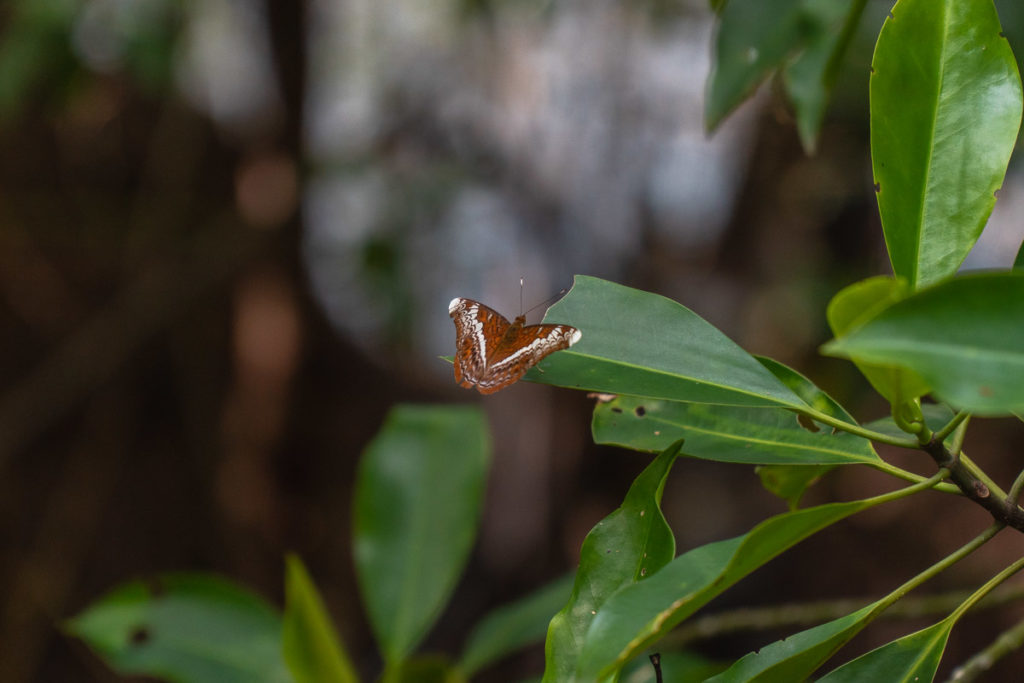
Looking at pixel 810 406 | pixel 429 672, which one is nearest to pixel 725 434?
pixel 810 406

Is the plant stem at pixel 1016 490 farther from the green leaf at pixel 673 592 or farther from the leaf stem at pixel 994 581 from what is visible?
the green leaf at pixel 673 592

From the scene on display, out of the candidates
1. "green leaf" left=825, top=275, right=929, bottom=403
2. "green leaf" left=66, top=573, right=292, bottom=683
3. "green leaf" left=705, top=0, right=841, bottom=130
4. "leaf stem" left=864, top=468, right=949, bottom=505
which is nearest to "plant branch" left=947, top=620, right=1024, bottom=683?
"leaf stem" left=864, top=468, right=949, bottom=505

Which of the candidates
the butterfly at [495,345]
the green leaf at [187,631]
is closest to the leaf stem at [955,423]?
the butterfly at [495,345]

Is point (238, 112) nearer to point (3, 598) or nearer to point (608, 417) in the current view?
point (3, 598)

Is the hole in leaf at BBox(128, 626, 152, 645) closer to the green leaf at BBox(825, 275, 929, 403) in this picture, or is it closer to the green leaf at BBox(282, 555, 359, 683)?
the green leaf at BBox(282, 555, 359, 683)

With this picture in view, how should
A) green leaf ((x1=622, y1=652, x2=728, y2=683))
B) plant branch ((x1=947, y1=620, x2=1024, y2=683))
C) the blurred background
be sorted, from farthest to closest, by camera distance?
the blurred background
green leaf ((x1=622, y1=652, x2=728, y2=683))
plant branch ((x1=947, y1=620, x2=1024, y2=683))

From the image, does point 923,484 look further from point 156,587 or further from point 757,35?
point 156,587

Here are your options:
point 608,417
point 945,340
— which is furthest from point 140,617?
point 945,340
